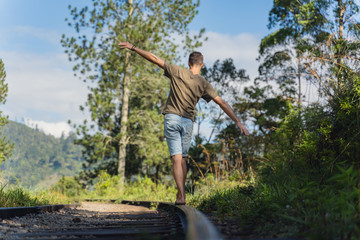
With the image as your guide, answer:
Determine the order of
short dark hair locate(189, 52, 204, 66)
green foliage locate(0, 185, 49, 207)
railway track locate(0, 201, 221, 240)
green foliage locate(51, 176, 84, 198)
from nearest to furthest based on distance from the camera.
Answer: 1. railway track locate(0, 201, 221, 240)
2. green foliage locate(0, 185, 49, 207)
3. short dark hair locate(189, 52, 204, 66)
4. green foliage locate(51, 176, 84, 198)

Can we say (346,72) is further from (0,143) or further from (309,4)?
(0,143)

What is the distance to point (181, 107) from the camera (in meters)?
4.99

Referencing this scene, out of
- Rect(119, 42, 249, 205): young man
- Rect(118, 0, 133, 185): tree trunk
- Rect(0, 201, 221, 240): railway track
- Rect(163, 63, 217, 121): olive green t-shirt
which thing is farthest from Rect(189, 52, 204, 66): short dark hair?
Rect(118, 0, 133, 185): tree trunk

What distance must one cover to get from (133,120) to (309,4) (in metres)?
12.1

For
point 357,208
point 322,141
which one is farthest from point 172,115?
point 357,208

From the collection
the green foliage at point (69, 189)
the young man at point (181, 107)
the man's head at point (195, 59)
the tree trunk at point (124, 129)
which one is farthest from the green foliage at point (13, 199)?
the tree trunk at point (124, 129)

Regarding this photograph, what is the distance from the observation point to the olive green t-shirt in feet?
16.4

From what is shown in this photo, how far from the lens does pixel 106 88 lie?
21656mm

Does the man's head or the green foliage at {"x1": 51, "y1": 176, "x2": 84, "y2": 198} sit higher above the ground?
the man's head

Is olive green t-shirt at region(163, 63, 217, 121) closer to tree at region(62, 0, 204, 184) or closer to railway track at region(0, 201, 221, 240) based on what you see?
railway track at region(0, 201, 221, 240)

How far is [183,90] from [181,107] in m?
0.24

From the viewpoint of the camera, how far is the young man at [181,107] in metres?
4.88

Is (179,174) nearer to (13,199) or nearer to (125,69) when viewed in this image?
(13,199)

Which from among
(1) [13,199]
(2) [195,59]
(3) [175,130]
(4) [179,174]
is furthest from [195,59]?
(1) [13,199]
